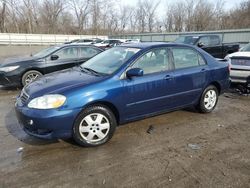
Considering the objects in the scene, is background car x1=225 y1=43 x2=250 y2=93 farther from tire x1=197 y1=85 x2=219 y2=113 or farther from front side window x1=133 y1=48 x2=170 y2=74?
front side window x1=133 y1=48 x2=170 y2=74

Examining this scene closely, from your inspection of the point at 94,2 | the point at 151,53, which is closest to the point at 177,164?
the point at 151,53

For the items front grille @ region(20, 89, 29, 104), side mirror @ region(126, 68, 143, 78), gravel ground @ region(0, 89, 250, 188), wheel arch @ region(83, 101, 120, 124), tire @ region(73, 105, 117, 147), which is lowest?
gravel ground @ region(0, 89, 250, 188)

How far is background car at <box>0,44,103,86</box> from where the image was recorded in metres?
7.68

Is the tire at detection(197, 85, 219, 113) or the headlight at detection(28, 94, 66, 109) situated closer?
the headlight at detection(28, 94, 66, 109)

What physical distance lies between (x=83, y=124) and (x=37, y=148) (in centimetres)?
83

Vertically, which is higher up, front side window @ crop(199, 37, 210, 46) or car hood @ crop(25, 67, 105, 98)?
front side window @ crop(199, 37, 210, 46)

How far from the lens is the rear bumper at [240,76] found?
6.91 meters

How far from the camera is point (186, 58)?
4996 mm

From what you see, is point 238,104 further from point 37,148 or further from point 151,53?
point 37,148

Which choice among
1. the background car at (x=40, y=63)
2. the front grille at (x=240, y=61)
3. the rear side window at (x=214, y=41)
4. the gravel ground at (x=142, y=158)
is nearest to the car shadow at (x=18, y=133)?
the gravel ground at (x=142, y=158)

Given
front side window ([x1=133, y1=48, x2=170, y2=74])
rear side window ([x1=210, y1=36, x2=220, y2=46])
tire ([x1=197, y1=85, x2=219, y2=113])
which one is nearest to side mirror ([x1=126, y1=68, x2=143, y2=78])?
front side window ([x1=133, y1=48, x2=170, y2=74])

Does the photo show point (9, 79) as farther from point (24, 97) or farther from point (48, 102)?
point (48, 102)

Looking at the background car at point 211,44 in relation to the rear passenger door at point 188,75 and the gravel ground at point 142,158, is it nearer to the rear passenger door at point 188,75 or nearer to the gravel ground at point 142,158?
the rear passenger door at point 188,75

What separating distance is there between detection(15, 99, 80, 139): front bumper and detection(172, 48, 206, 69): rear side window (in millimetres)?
2256
